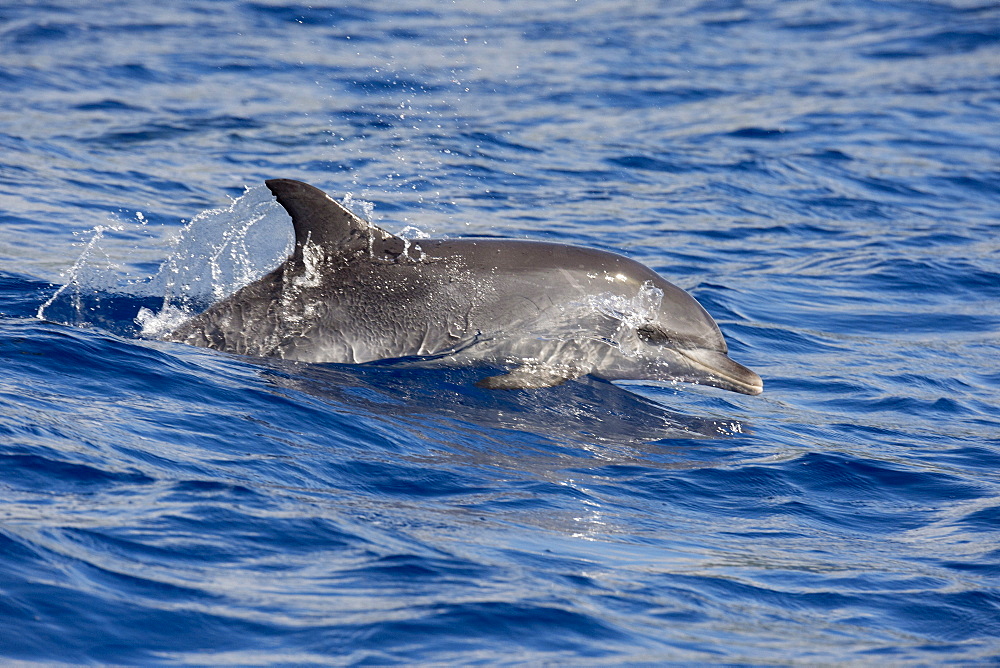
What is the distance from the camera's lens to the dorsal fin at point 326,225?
7.97m

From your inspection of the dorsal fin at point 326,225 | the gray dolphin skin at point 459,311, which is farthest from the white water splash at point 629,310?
the dorsal fin at point 326,225

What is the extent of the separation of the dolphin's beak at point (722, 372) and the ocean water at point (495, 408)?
0.32m

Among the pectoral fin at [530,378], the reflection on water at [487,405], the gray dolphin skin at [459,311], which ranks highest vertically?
the gray dolphin skin at [459,311]

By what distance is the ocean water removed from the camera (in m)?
5.17

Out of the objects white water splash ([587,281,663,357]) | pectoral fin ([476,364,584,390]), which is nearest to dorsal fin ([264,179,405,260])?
pectoral fin ([476,364,584,390])

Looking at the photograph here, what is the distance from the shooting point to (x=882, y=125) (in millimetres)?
20766

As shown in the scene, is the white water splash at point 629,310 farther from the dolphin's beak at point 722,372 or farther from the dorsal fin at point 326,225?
the dorsal fin at point 326,225

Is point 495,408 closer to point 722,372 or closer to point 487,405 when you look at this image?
point 487,405

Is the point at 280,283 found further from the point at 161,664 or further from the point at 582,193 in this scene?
A: the point at 582,193

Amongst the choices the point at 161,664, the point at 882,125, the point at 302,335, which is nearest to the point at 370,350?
the point at 302,335

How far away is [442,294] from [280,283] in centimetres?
115

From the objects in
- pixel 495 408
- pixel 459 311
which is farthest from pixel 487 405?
pixel 459 311

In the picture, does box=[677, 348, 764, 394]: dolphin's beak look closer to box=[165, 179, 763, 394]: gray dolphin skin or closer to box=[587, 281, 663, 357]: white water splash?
box=[165, 179, 763, 394]: gray dolphin skin

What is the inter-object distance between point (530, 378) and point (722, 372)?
1.47 metres
